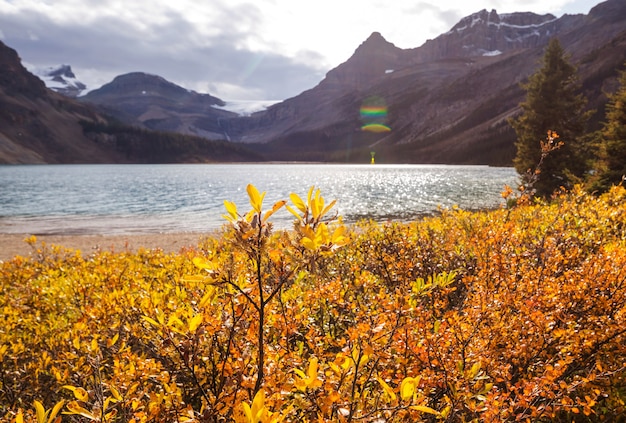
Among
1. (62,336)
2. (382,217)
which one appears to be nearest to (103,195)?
(382,217)

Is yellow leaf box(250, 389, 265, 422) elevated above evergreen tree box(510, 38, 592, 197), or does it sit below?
below

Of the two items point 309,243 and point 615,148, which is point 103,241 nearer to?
point 309,243

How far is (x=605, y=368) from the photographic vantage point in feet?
9.10

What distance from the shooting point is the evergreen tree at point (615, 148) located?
17.5m

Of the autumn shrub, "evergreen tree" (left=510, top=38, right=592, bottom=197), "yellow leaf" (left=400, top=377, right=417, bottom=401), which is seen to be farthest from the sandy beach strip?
"evergreen tree" (left=510, top=38, right=592, bottom=197)

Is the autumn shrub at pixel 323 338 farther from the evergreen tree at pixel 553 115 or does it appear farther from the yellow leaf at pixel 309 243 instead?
the evergreen tree at pixel 553 115

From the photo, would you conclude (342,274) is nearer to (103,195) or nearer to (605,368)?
(605,368)

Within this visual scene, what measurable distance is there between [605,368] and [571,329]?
0.33 metres

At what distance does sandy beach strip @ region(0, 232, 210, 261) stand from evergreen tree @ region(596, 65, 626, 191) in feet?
A: 68.1

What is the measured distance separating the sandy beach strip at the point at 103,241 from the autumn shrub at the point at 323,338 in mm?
15396

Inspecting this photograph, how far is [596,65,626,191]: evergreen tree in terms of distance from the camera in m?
17.5

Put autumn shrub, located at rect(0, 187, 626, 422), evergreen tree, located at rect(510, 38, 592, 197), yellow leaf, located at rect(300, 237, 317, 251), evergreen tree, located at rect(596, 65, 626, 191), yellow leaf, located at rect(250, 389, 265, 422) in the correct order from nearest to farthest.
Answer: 1. yellow leaf, located at rect(250, 389, 265, 422)
2. yellow leaf, located at rect(300, 237, 317, 251)
3. autumn shrub, located at rect(0, 187, 626, 422)
4. evergreen tree, located at rect(596, 65, 626, 191)
5. evergreen tree, located at rect(510, 38, 592, 197)

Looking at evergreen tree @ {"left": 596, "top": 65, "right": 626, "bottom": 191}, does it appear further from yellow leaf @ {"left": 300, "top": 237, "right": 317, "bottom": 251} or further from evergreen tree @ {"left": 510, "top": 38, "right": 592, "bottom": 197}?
yellow leaf @ {"left": 300, "top": 237, "right": 317, "bottom": 251}

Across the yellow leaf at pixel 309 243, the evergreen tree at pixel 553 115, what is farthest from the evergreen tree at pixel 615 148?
the yellow leaf at pixel 309 243
